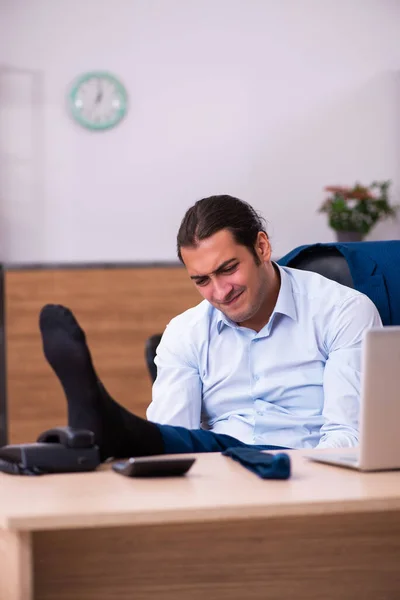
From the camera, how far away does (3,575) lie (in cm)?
128

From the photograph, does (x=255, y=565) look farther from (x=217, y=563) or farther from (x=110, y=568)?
(x=110, y=568)

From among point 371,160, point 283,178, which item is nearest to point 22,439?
point 283,178

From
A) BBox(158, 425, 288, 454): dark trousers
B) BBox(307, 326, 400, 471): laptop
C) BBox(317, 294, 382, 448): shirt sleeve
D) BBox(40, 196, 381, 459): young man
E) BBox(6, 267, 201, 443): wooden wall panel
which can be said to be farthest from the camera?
BBox(6, 267, 201, 443): wooden wall panel

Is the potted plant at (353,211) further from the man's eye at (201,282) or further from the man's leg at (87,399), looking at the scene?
the man's leg at (87,399)

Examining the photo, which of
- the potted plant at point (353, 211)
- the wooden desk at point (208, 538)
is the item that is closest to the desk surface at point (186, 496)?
the wooden desk at point (208, 538)

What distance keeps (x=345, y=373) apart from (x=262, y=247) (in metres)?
0.44

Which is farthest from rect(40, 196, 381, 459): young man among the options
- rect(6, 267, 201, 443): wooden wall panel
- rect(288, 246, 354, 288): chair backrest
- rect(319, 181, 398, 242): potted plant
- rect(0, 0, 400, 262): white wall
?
rect(0, 0, 400, 262): white wall

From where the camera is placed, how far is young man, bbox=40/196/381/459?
225cm

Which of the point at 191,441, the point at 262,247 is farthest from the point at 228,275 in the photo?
the point at 191,441

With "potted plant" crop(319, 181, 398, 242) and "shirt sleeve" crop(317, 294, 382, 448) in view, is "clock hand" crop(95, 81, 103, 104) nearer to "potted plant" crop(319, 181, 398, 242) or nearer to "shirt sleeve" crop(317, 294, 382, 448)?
"potted plant" crop(319, 181, 398, 242)

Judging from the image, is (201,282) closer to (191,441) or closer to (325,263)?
(325,263)

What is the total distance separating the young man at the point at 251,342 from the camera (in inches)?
88.7

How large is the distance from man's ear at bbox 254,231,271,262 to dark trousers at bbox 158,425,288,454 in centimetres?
66

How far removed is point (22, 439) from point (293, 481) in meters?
3.75
